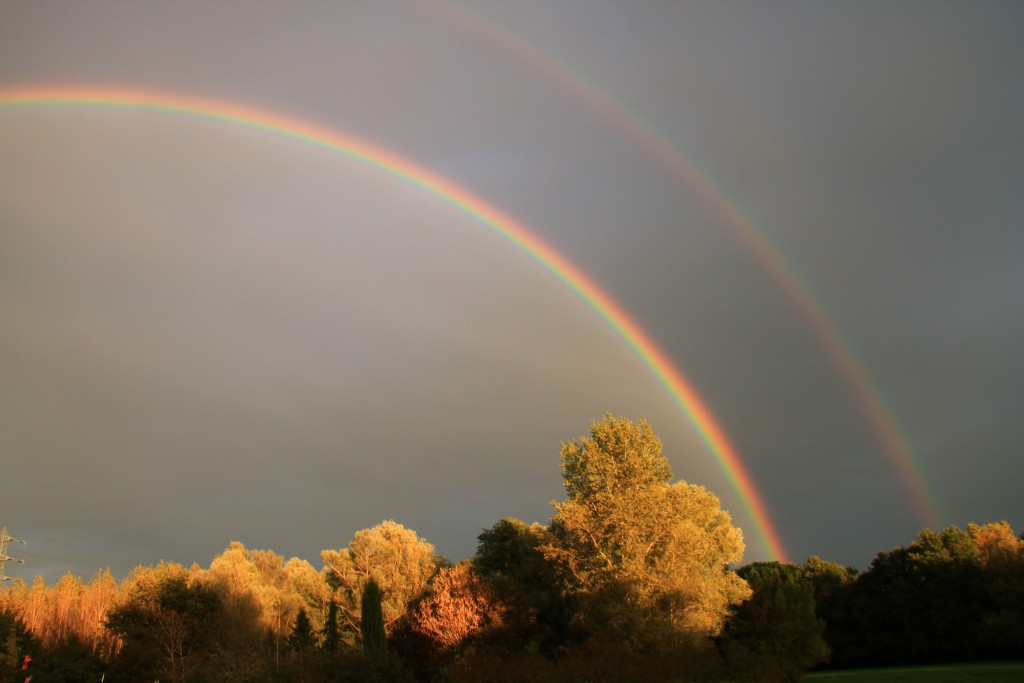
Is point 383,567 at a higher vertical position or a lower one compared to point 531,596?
higher

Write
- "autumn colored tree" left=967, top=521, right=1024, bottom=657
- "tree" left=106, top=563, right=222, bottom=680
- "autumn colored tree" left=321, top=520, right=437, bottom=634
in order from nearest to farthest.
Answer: "tree" left=106, top=563, right=222, bottom=680, "autumn colored tree" left=967, top=521, right=1024, bottom=657, "autumn colored tree" left=321, top=520, right=437, bottom=634

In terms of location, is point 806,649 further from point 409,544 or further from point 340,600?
point 340,600

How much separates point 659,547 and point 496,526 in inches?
926

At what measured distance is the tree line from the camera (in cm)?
3048

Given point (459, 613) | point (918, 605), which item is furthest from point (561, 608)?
point (918, 605)

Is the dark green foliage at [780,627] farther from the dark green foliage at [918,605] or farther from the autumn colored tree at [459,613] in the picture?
the dark green foliage at [918,605]

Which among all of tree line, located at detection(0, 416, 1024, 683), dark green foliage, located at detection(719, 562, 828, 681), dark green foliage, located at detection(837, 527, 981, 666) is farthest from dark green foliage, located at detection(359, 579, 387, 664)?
dark green foliage, located at detection(837, 527, 981, 666)

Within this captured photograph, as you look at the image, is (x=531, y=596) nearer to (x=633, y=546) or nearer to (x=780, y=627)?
(x=633, y=546)

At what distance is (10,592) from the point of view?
46.7 metres

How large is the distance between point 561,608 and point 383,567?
1002 inches

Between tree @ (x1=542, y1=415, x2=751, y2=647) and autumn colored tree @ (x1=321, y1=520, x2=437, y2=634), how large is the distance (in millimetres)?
28621

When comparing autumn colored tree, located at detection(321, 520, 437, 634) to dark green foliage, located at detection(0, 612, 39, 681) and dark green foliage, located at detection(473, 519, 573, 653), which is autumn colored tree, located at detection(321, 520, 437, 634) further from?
dark green foliage, located at detection(0, 612, 39, 681)

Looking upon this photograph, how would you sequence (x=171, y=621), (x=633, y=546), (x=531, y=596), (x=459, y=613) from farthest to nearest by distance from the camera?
(x=171, y=621)
(x=531, y=596)
(x=459, y=613)
(x=633, y=546)

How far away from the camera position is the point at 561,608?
1726 inches
